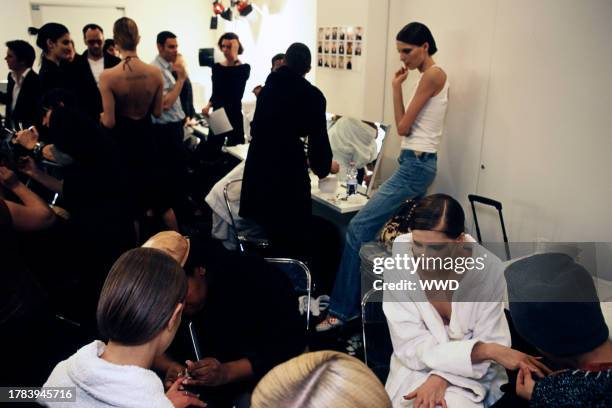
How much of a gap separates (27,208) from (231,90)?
2.86m

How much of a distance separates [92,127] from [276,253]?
3.98ft

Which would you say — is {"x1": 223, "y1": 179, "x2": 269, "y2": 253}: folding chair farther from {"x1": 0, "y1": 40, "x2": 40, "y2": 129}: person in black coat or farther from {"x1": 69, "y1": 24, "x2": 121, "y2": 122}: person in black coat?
{"x1": 0, "y1": 40, "x2": 40, "y2": 129}: person in black coat

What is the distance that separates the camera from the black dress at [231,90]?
4570mm

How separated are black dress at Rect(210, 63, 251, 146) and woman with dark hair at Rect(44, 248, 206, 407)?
3.47 m

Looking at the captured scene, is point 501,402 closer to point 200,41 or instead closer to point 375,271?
point 375,271

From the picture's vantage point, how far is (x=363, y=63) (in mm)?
3461

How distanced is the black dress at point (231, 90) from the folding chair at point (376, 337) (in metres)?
2.95

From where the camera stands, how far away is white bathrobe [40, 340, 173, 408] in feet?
3.51

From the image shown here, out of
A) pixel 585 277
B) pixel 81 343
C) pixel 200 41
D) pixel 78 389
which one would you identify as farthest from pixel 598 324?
pixel 200 41

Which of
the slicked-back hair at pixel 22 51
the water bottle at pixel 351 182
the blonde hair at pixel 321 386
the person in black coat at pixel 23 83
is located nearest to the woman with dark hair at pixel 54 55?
A: the person in black coat at pixel 23 83

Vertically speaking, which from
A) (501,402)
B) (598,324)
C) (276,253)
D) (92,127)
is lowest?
(276,253)

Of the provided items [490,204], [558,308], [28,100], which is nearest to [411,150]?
[490,204]

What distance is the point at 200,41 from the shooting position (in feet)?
24.3

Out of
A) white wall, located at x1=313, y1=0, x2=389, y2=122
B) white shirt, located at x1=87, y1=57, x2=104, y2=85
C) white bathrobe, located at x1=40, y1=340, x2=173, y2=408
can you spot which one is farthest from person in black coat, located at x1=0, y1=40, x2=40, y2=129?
white bathrobe, located at x1=40, y1=340, x2=173, y2=408
